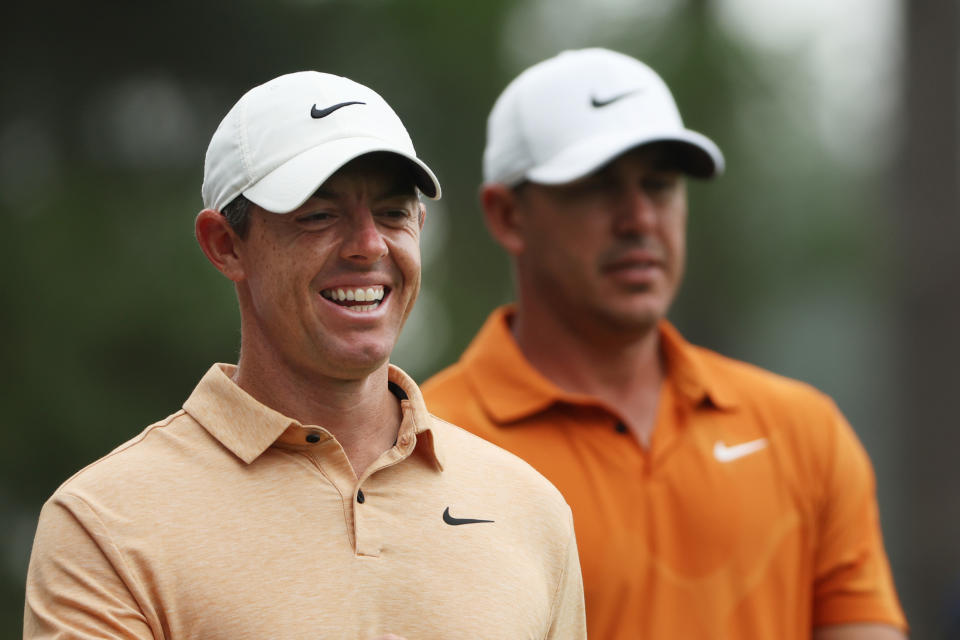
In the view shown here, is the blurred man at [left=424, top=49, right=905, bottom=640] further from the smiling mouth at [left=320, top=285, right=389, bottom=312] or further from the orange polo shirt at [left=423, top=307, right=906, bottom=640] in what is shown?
the smiling mouth at [left=320, top=285, right=389, bottom=312]

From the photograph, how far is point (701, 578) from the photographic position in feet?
11.2

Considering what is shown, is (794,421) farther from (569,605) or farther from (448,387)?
(569,605)

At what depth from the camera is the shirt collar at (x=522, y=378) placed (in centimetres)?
354

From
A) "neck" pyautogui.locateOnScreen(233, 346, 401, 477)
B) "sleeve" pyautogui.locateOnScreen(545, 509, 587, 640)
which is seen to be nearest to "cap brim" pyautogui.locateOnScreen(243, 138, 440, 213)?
"neck" pyautogui.locateOnScreen(233, 346, 401, 477)

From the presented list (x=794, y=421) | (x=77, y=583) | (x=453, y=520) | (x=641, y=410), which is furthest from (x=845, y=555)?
(x=77, y=583)

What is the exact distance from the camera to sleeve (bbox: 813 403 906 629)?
Answer: 365 centimetres

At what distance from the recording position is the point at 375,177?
2.38 meters

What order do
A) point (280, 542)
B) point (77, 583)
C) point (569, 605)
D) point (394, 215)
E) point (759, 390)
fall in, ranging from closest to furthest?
point (77, 583) < point (280, 542) < point (394, 215) < point (569, 605) < point (759, 390)

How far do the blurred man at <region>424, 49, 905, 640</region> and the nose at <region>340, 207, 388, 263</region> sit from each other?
116cm

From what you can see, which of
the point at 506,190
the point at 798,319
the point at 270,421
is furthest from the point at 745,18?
the point at 270,421

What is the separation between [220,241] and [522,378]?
1.36 metres

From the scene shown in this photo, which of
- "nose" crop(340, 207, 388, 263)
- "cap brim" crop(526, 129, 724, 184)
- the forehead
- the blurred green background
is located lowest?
the blurred green background

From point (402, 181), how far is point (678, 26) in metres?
9.60

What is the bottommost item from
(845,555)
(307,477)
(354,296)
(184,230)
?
(845,555)
